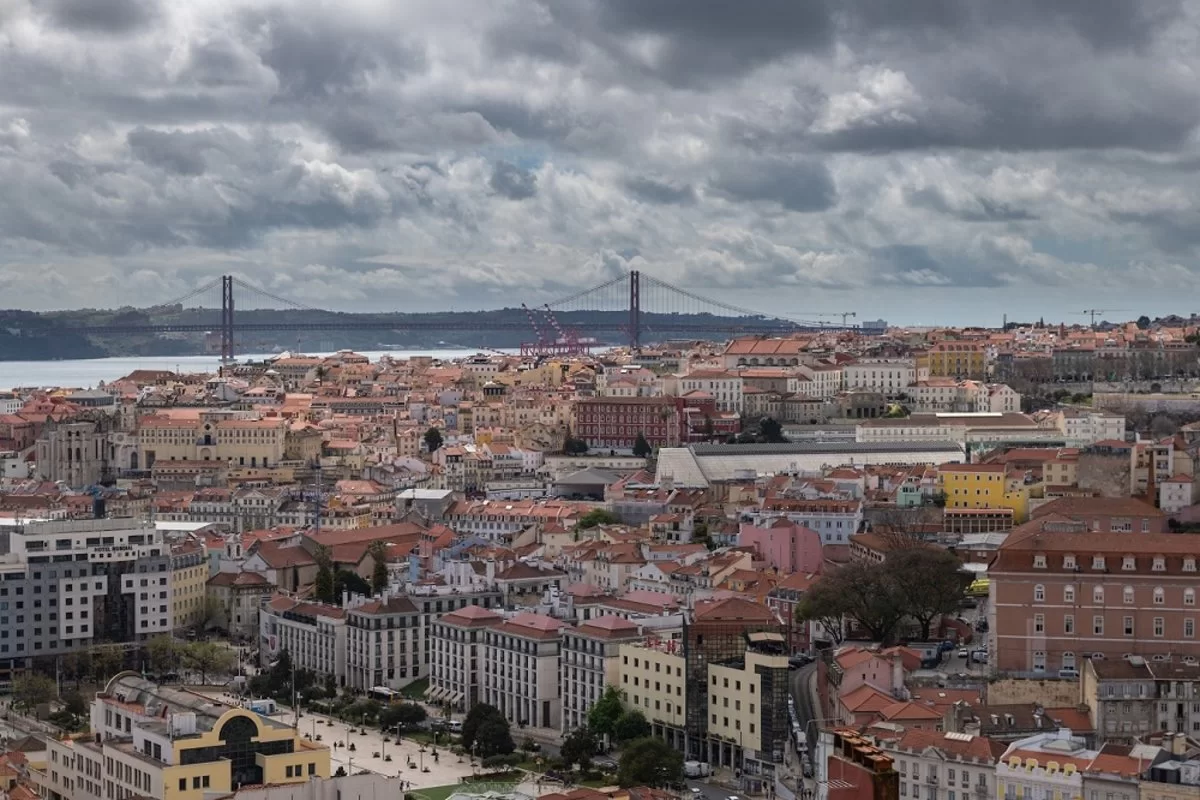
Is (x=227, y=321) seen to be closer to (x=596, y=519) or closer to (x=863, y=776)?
(x=596, y=519)

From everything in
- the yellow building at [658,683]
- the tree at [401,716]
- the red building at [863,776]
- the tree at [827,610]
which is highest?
the red building at [863,776]

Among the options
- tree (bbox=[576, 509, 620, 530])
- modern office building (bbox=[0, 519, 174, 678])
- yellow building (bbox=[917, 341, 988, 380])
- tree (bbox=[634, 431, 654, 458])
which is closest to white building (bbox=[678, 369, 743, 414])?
tree (bbox=[634, 431, 654, 458])

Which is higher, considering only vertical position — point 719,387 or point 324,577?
point 719,387

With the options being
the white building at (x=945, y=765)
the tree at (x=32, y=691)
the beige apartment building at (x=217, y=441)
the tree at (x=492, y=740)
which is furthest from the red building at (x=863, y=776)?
the beige apartment building at (x=217, y=441)

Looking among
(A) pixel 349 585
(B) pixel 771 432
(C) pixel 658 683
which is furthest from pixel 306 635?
(B) pixel 771 432

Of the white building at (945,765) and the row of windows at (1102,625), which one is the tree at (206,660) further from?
the white building at (945,765)

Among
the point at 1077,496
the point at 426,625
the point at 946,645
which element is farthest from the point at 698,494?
the point at 946,645

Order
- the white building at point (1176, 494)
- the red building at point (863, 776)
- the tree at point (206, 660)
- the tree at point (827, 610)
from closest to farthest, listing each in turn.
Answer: the red building at point (863, 776), the tree at point (827, 610), the tree at point (206, 660), the white building at point (1176, 494)

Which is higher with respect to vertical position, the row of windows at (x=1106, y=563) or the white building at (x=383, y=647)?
the row of windows at (x=1106, y=563)
